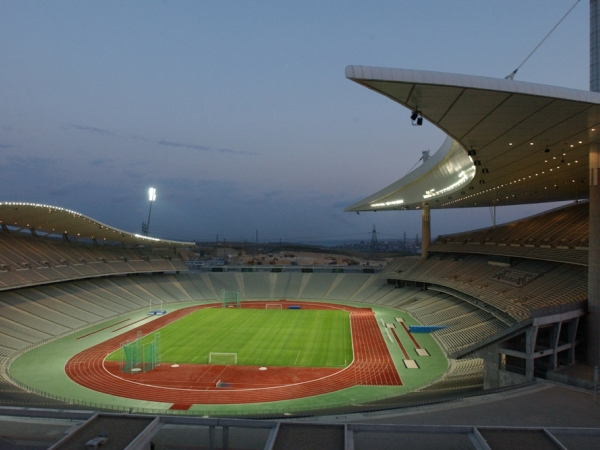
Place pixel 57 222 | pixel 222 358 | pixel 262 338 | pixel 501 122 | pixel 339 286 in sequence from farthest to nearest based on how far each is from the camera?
pixel 339 286 → pixel 57 222 → pixel 262 338 → pixel 222 358 → pixel 501 122

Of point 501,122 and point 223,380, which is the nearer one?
point 501,122

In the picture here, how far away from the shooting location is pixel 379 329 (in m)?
35.6

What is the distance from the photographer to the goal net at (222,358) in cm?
2608

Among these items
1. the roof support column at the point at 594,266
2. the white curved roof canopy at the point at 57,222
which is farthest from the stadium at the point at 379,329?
the white curved roof canopy at the point at 57,222

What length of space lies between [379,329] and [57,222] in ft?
99.2

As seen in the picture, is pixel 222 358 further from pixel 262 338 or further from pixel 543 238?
pixel 543 238

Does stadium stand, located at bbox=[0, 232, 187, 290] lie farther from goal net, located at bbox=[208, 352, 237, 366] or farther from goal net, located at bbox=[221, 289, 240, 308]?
goal net, located at bbox=[208, 352, 237, 366]

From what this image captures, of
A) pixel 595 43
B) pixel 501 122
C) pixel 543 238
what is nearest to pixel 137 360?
pixel 501 122

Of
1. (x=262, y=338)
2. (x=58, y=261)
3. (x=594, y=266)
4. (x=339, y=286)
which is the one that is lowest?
(x=262, y=338)

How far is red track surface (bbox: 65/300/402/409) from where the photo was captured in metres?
20.7

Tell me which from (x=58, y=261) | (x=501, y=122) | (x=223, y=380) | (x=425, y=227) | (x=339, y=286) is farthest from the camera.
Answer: (x=339, y=286)

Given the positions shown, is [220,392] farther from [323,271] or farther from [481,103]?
[323,271]

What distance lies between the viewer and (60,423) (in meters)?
7.11

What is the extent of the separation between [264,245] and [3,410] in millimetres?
164192
